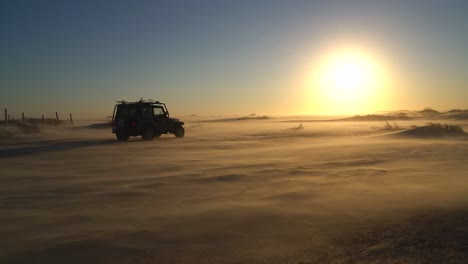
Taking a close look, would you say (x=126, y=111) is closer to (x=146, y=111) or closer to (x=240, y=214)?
(x=146, y=111)

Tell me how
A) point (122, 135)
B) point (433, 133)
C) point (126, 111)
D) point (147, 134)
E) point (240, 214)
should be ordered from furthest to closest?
point (147, 134) → point (126, 111) → point (122, 135) → point (433, 133) → point (240, 214)

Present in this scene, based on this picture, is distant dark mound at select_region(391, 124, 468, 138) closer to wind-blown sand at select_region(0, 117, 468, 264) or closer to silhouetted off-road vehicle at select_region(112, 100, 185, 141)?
wind-blown sand at select_region(0, 117, 468, 264)

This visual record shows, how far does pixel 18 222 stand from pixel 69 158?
24.1 feet

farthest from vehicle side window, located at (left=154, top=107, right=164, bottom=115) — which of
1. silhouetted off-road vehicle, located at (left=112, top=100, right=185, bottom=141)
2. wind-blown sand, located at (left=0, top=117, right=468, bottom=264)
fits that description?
wind-blown sand, located at (left=0, top=117, right=468, bottom=264)

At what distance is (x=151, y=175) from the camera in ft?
26.9

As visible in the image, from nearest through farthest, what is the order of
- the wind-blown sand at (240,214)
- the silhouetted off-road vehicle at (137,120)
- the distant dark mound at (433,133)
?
1. the wind-blown sand at (240,214)
2. the distant dark mound at (433,133)
3. the silhouetted off-road vehicle at (137,120)

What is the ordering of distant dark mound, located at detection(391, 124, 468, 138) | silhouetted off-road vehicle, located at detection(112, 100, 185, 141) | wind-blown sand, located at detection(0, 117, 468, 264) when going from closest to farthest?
wind-blown sand, located at detection(0, 117, 468, 264), distant dark mound, located at detection(391, 124, 468, 138), silhouetted off-road vehicle, located at detection(112, 100, 185, 141)

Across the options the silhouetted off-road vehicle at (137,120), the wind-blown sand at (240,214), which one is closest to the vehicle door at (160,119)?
the silhouetted off-road vehicle at (137,120)

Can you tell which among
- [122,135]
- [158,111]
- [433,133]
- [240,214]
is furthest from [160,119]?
[240,214]

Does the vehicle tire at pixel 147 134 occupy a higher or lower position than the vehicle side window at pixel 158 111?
lower

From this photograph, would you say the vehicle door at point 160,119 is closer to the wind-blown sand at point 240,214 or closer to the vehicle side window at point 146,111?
the vehicle side window at point 146,111

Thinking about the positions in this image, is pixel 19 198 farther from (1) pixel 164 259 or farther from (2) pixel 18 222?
(1) pixel 164 259

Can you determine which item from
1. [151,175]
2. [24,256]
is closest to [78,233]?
[24,256]

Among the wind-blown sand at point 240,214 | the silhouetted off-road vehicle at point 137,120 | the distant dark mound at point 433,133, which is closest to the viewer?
the wind-blown sand at point 240,214
